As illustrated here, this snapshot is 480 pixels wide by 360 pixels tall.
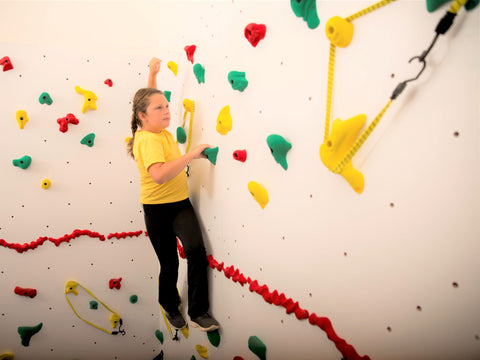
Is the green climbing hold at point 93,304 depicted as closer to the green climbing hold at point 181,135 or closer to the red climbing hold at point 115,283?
the red climbing hold at point 115,283

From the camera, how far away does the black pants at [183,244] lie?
152 cm

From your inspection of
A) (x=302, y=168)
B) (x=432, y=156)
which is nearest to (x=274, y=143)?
(x=302, y=168)

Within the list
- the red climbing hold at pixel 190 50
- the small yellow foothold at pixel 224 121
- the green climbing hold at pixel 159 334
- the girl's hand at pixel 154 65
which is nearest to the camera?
the small yellow foothold at pixel 224 121

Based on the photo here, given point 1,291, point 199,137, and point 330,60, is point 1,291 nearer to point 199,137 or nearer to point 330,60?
point 199,137

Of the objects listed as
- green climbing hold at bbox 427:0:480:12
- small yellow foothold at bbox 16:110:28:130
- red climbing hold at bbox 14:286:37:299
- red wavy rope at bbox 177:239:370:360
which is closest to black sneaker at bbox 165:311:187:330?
red wavy rope at bbox 177:239:370:360

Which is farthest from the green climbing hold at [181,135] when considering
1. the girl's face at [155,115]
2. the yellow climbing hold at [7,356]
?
the yellow climbing hold at [7,356]

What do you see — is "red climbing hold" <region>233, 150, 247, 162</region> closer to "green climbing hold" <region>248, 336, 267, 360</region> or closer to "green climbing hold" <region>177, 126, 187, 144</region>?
"green climbing hold" <region>177, 126, 187, 144</region>

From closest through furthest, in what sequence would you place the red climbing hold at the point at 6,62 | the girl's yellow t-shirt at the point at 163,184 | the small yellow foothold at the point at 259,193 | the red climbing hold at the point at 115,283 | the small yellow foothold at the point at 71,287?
1. the small yellow foothold at the point at 259,193
2. the girl's yellow t-shirt at the point at 163,184
3. the red climbing hold at the point at 6,62
4. the small yellow foothold at the point at 71,287
5. the red climbing hold at the point at 115,283

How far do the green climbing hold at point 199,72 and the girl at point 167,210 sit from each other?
18 cm

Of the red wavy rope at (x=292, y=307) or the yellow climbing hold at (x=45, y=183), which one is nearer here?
the red wavy rope at (x=292, y=307)

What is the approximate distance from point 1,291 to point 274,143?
1.80m

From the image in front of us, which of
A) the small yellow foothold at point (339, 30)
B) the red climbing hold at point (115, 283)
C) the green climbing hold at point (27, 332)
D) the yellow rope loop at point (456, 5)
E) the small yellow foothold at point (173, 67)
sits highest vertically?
the yellow rope loop at point (456, 5)

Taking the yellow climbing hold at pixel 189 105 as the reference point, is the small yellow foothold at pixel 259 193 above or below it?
below

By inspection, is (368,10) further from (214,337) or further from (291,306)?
(214,337)
